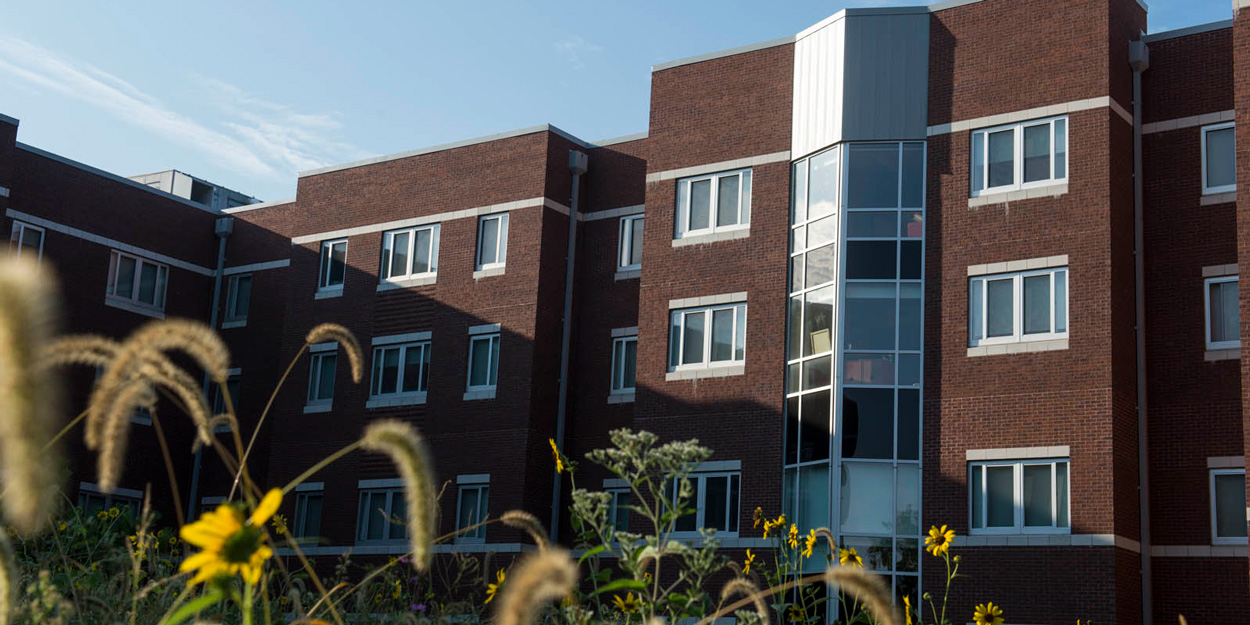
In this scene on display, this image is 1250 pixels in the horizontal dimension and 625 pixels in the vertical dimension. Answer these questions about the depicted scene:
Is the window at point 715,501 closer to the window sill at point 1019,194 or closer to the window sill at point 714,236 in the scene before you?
the window sill at point 714,236

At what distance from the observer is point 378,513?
32812 mm

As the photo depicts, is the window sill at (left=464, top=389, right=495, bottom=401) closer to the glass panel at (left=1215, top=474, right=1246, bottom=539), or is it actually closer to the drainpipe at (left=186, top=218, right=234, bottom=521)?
the drainpipe at (left=186, top=218, right=234, bottom=521)

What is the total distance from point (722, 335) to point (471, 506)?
775cm

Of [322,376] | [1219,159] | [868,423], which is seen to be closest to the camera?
[1219,159]

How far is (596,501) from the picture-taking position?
687 centimetres

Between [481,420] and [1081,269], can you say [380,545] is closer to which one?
[481,420]

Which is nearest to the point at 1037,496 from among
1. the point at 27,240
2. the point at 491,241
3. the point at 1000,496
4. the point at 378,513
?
the point at 1000,496

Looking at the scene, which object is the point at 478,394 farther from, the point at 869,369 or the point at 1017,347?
the point at 1017,347

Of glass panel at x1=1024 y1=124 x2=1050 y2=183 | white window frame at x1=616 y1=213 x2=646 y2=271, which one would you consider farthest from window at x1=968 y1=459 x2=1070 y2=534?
white window frame at x1=616 y1=213 x2=646 y2=271

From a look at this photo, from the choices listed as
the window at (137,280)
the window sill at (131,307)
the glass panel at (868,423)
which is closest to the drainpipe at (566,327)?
the glass panel at (868,423)

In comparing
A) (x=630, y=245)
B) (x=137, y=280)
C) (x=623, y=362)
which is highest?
(x=630, y=245)

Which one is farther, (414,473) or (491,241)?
(491,241)

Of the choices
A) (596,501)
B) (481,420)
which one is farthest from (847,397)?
(596,501)

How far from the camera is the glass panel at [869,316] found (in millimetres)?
25703
